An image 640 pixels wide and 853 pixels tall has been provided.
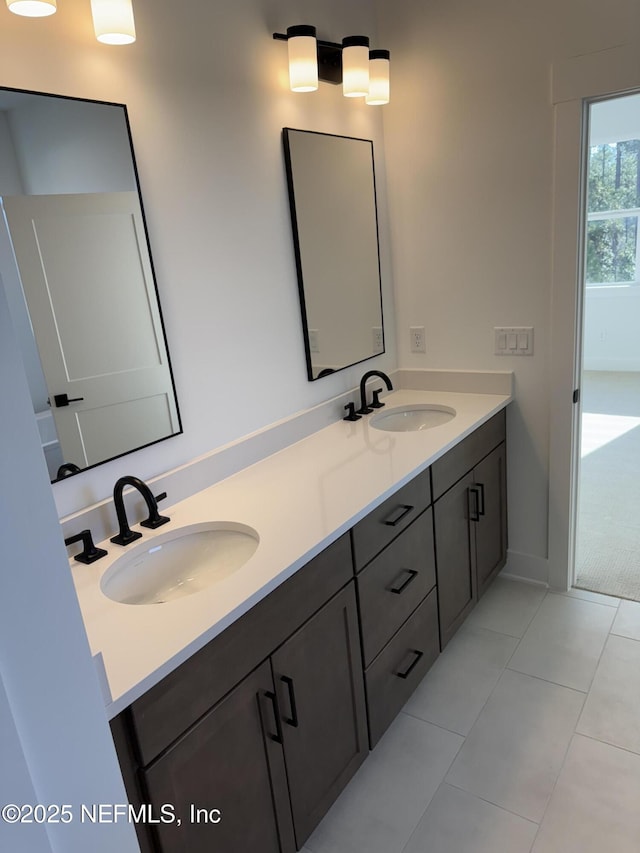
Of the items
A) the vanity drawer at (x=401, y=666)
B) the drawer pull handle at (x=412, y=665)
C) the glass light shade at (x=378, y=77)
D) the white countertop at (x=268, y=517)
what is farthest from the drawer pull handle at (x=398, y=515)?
the glass light shade at (x=378, y=77)

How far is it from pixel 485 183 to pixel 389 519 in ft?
4.69

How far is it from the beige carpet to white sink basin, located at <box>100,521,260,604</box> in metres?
1.75

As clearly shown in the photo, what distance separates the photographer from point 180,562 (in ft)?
5.00

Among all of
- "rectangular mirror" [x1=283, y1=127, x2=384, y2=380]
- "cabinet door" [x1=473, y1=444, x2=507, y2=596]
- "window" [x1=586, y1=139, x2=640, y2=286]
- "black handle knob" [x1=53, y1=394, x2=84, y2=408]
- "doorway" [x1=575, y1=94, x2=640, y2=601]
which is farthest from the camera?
"window" [x1=586, y1=139, x2=640, y2=286]

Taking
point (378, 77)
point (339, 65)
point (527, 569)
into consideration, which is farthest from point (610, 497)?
point (339, 65)

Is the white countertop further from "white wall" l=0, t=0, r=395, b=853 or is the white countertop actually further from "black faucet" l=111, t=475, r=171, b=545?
"white wall" l=0, t=0, r=395, b=853

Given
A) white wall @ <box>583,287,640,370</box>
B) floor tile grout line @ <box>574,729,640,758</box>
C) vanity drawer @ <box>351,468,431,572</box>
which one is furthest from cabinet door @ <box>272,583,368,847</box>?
white wall @ <box>583,287,640,370</box>

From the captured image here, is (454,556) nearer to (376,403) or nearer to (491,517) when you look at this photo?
(491,517)

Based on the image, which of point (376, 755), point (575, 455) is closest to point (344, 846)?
point (376, 755)

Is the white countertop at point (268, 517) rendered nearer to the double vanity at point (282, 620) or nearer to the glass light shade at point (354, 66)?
the double vanity at point (282, 620)

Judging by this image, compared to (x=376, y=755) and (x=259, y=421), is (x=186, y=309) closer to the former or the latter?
(x=259, y=421)

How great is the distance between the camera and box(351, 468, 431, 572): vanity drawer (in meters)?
1.58

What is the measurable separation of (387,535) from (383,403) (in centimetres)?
93

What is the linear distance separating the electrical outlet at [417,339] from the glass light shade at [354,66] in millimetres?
974
